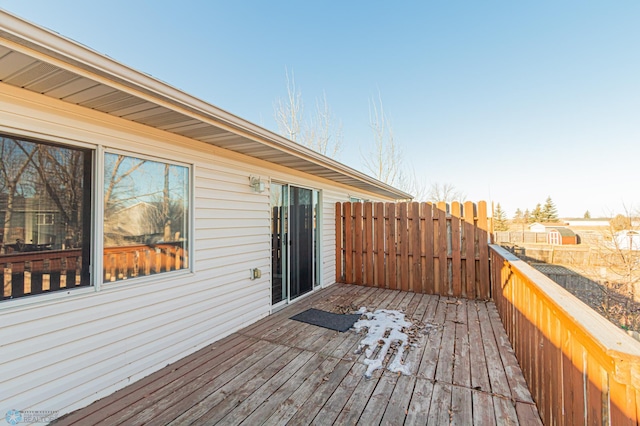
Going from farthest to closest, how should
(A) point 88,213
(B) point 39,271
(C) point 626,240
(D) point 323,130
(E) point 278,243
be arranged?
1. (D) point 323,130
2. (C) point 626,240
3. (E) point 278,243
4. (A) point 88,213
5. (B) point 39,271

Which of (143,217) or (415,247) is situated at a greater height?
(143,217)

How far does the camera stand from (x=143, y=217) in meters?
2.58

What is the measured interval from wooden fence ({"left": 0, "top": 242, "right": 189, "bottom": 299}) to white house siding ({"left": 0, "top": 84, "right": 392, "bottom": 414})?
75 mm

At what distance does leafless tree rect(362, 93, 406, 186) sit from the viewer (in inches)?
478

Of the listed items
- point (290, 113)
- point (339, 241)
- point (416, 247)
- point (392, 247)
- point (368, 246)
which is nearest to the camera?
point (416, 247)

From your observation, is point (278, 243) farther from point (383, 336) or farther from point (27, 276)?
point (27, 276)

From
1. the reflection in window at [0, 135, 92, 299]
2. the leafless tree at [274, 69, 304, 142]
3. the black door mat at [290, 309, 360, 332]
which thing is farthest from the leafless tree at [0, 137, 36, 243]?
the leafless tree at [274, 69, 304, 142]

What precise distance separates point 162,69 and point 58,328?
8.08m

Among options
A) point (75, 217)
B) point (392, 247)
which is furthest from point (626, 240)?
point (75, 217)

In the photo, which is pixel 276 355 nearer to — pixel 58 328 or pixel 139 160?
pixel 58 328

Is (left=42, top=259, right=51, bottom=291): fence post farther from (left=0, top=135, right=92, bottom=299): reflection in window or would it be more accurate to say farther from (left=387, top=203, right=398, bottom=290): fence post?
(left=387, top=203, right=398, bottom=290): fence post

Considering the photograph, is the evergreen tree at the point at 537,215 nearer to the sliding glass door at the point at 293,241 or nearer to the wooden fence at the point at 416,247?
the wooden fence at the point at 416,247

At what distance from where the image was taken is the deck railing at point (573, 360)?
88 cm

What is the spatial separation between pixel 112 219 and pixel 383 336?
3.11m
